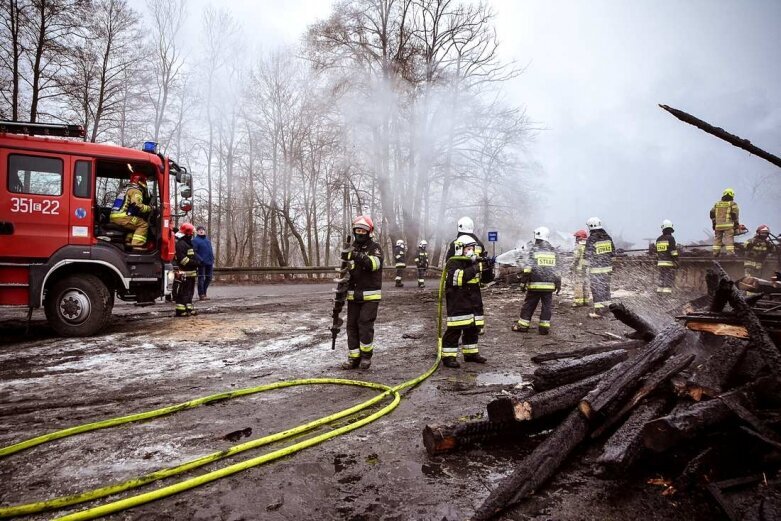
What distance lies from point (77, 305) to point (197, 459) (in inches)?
206

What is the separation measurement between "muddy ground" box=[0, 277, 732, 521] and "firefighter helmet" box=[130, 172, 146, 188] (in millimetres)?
2448

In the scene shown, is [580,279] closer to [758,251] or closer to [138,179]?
[758,251]

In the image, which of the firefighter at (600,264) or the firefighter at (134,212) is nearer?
the firefighter at (134,212)

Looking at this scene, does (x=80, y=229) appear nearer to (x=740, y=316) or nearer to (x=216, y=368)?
(x=216, y=368)

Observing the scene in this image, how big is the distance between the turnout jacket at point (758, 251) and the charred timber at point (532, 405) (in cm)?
1064

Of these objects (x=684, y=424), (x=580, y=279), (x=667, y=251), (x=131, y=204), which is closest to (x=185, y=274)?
(x=131, y=204)

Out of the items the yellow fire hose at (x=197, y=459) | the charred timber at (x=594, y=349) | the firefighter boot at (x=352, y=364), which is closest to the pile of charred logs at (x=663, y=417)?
the yellow fire hose at (x=197, y=459)

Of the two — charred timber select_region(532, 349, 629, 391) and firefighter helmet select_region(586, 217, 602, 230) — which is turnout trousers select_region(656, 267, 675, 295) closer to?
firefighter helmet select_region(586, 217, 602, 230)

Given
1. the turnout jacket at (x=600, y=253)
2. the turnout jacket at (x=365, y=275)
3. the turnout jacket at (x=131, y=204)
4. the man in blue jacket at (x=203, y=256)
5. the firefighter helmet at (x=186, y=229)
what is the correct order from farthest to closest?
the man in blue jacket at (x=203, y=256) → the firefighter helmet at (x=186, y=229) → the turnout jacket at (x=600, y=253) → the turnout jacket at (x=131, y=204) → the turnout jacket at (x=365, y=275)

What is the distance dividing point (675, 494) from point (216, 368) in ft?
15.3

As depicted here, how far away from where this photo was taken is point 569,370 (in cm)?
349

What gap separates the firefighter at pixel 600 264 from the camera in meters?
8.97

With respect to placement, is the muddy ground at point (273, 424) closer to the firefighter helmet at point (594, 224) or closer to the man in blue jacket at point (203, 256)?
the firefighter helmet at point (594, 224)

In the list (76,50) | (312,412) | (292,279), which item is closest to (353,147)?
(292,279)
